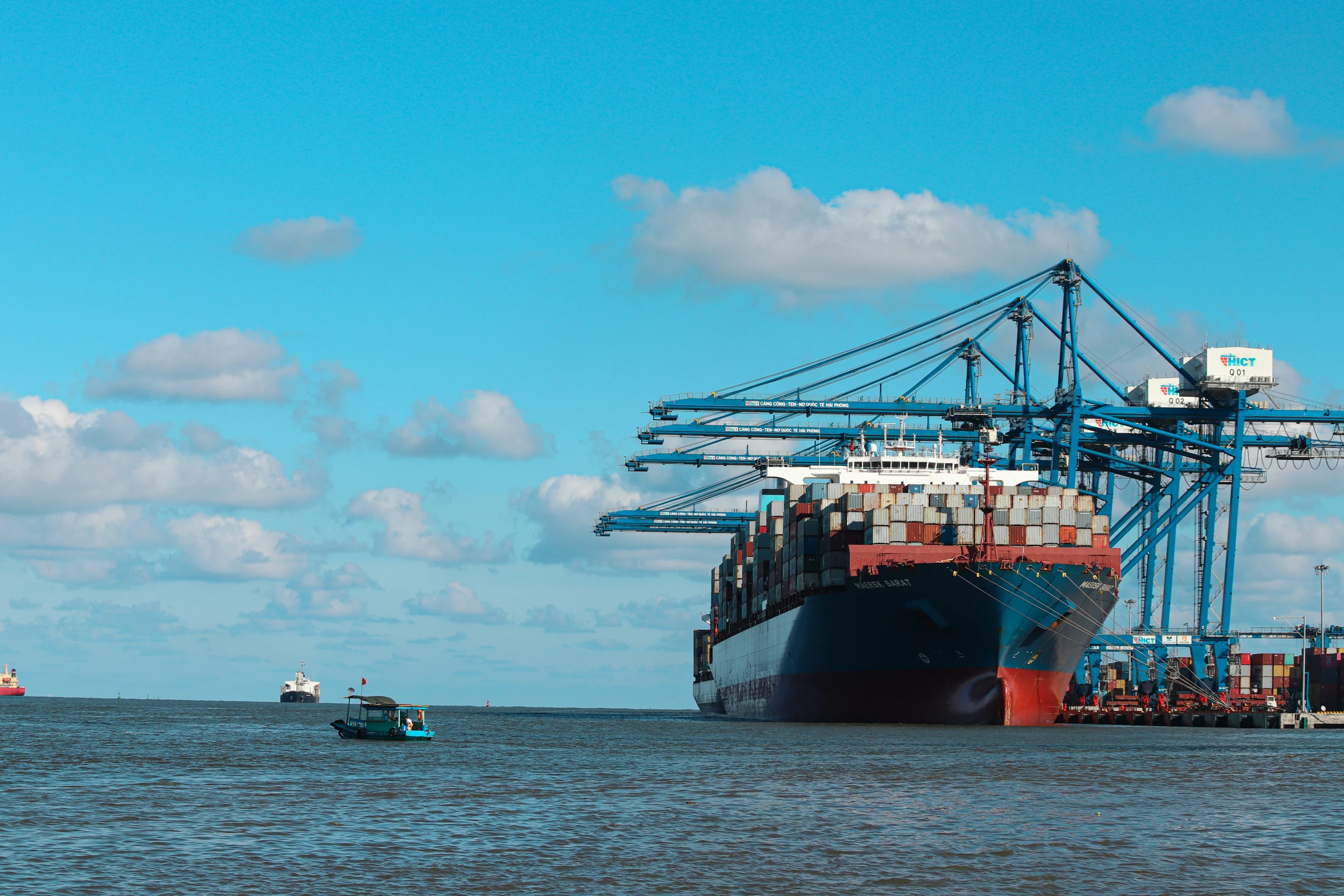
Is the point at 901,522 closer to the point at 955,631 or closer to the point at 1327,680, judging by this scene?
the point at 955,631

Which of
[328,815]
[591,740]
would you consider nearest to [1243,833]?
[328,815]

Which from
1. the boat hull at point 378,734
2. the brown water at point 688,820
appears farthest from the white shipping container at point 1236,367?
the boat hull at point 378,734

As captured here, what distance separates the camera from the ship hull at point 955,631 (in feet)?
189

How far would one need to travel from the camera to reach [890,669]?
6269 cm

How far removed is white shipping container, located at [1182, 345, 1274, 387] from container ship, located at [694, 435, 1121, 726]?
62.2 feet

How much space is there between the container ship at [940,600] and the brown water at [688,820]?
6875 mm

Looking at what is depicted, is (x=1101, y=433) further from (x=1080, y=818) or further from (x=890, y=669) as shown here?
(x=1080, y=818)

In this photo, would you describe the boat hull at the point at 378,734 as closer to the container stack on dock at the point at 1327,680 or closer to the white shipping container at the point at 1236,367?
the white shipping container at the point at 1236,367

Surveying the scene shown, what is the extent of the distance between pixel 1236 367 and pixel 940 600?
33535 millimetres

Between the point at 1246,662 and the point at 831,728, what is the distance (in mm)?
54256

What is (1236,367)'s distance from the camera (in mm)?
81688

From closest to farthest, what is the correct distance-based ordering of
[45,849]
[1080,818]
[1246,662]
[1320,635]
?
[45,849], [1080,818], [1320,635], [1246,662]

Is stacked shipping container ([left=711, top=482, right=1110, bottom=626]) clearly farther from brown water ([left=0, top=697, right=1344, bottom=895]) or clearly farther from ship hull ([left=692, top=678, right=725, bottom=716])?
ship hull ([left=692, top=678, right=725, bottom=716])

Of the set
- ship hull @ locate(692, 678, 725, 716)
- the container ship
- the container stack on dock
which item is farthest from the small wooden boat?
the container stack on dock
